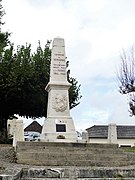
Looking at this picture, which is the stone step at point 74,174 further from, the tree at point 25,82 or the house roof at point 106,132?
the house roof at point 106,132

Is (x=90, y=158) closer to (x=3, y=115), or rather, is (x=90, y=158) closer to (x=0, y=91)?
(x=0, y=91)

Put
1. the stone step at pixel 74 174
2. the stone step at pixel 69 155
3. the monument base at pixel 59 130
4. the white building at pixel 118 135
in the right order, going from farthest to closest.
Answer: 1. the white building at pixel 118 135
2. the monument base at pixel 59 130
3. the stone step at pixel 69 155
4. the stone step at pixel 74 174

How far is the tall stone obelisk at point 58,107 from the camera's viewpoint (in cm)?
1855

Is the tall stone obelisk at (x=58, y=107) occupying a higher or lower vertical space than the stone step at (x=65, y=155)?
higher

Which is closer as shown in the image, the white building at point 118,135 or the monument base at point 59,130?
the monument base at point 59,130

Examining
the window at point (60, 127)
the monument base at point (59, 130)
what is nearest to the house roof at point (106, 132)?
the monument base at point (59, 130)

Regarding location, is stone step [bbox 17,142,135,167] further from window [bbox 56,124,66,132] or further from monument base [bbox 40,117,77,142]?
window [bbox 56,124,66,132]

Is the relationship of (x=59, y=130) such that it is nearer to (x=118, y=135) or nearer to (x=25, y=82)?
(x=25, y=82)

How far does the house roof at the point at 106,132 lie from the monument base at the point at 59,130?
121 ft

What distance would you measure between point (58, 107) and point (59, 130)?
132 cm

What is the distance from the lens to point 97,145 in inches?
656

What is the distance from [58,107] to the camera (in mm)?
19078

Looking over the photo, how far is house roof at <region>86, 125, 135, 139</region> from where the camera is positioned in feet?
184

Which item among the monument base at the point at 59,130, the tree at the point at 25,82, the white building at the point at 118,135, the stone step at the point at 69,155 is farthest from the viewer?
the white building at the point at 118,135
